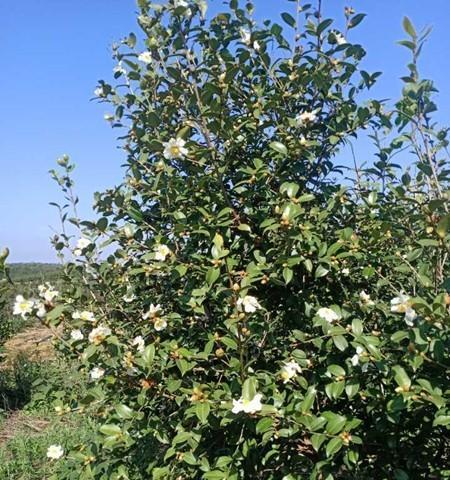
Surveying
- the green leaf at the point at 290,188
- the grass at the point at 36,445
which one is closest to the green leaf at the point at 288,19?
the green leaf at the point at 290,188

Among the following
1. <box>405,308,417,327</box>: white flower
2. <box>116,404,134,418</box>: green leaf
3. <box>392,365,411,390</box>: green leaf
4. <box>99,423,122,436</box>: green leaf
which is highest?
<box>405,308,417,327</box>: white flower

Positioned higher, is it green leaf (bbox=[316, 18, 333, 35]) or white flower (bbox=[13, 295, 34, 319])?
green leaf (bbox=[316, 18, 333, 35])

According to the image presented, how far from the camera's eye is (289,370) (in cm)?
163

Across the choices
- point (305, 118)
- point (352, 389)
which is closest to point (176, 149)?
point (305, 118)

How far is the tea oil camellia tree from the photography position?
5.10 ft

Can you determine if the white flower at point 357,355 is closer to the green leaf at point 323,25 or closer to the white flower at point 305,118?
the white flower at point 305,118

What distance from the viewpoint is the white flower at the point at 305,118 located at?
182 centimetres

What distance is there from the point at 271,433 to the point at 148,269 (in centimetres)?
67

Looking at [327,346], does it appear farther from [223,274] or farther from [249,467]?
[249,467]

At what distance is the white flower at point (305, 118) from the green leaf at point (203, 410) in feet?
3.06

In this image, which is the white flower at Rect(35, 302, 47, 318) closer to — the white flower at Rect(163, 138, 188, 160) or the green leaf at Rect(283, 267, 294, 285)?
the white flower at Rect(163, 138, 188, 160)

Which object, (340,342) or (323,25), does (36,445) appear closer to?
(340,342)

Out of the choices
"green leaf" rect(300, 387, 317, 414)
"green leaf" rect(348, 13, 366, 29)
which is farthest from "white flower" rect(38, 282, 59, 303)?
"green leaf" rect(348, 13, 366, 29)

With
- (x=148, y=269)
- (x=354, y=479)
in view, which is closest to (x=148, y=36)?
(x=148, y=269)
